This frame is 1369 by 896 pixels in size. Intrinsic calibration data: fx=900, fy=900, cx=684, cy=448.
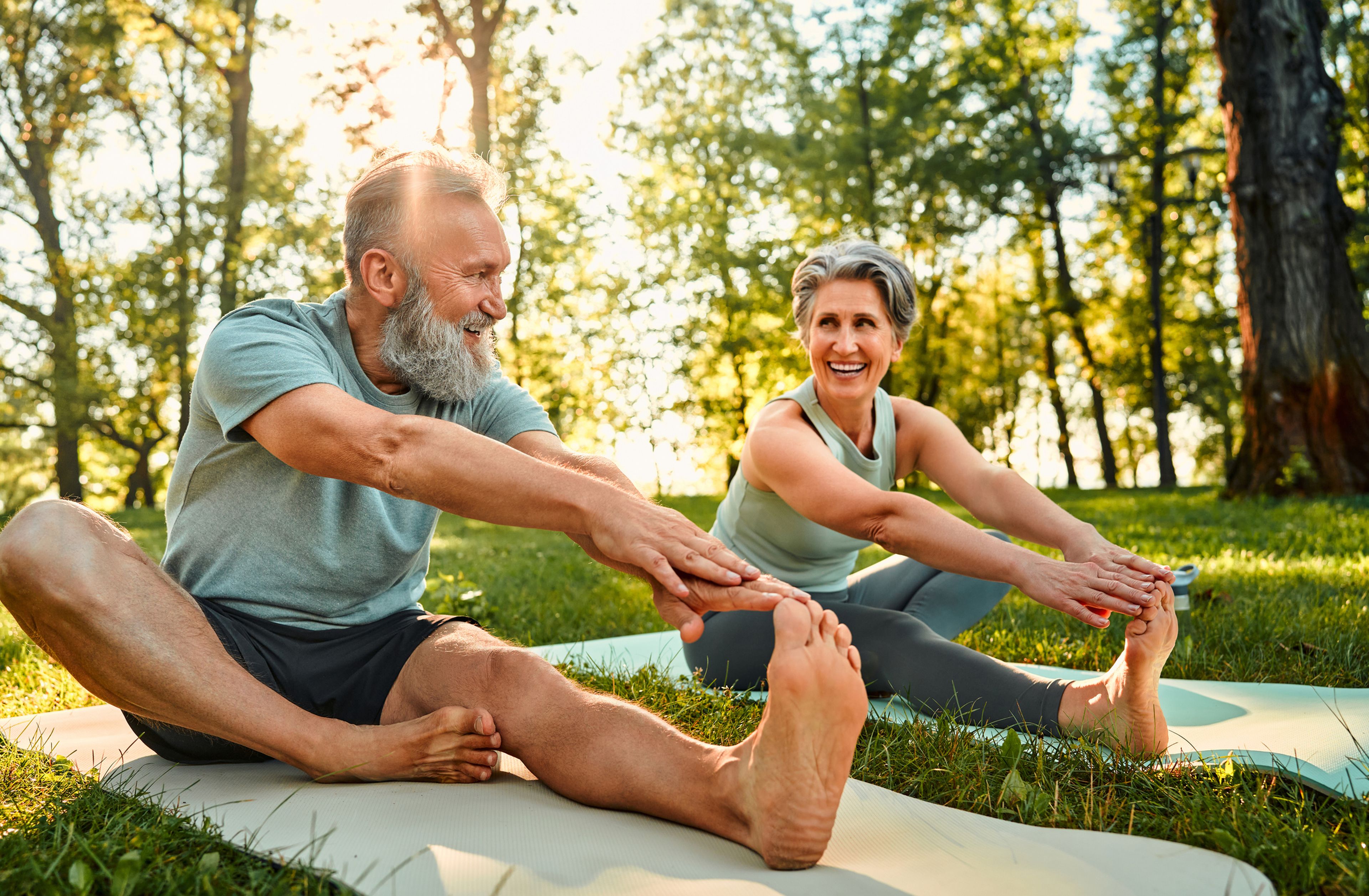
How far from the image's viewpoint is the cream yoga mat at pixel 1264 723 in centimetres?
199

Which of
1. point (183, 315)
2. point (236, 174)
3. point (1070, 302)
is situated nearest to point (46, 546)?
point (236, 174)

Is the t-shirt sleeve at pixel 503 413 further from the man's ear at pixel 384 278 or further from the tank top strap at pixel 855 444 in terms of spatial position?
the tank top strap at pixel 855 444

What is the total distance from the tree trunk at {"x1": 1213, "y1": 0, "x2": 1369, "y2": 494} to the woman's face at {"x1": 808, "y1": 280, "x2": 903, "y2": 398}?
7.39 m

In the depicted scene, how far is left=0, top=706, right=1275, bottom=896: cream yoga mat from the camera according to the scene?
1.50m

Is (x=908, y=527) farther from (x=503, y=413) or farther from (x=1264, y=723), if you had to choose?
(x=503, y=413)

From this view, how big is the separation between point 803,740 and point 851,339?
5.95ft

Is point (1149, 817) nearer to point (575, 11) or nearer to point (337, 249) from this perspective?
point (575, 11)

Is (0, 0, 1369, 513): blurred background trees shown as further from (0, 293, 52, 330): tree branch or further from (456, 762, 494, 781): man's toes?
(456, 762, 494, 781): man's toes

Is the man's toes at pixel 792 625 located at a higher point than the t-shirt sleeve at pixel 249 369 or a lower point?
lower

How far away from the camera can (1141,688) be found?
7.20ft

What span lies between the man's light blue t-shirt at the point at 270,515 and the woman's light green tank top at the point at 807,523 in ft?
4.17

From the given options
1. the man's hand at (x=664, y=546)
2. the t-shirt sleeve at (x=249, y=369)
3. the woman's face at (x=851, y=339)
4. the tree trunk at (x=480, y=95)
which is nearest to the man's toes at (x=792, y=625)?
the man's hand at (x=664, y=546)

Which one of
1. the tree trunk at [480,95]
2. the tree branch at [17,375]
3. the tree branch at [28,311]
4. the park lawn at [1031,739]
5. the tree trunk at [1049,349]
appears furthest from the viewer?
the tree trunk at [1049,349]

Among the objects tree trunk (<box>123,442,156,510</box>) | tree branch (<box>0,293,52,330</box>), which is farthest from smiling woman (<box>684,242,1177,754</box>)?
tree trunk (<box>123,442,156,510</box>)
